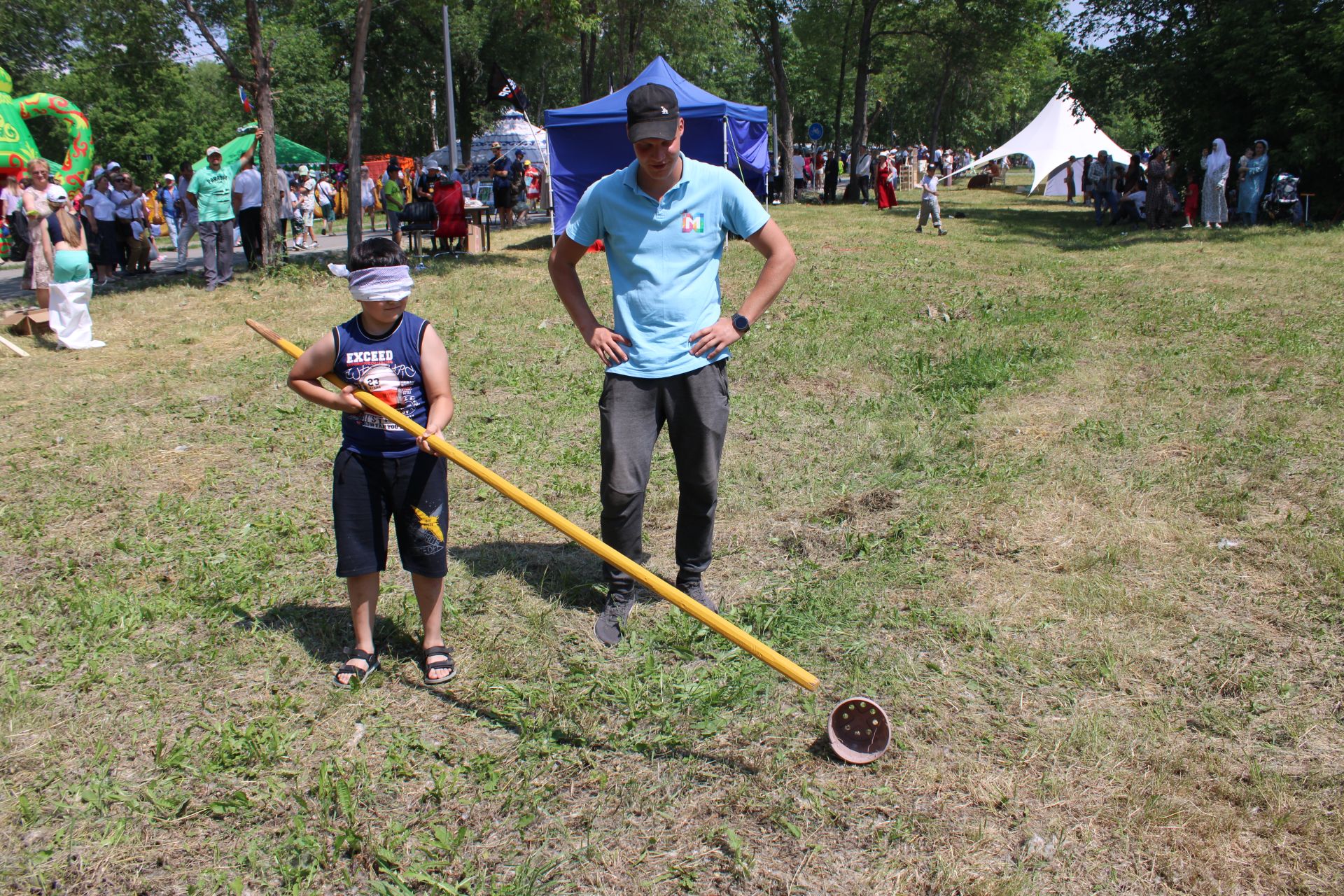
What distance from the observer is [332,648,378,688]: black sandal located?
3.75 meters

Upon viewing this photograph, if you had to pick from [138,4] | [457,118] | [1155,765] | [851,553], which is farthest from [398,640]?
[457,118]

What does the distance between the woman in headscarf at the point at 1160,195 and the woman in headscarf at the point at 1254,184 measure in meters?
1.28

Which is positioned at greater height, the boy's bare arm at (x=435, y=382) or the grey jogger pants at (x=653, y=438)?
the boy's bare arm at (x=435, y=382)

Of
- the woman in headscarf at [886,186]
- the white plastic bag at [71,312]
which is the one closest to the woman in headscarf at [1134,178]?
the woman in headscarf at [886,186]

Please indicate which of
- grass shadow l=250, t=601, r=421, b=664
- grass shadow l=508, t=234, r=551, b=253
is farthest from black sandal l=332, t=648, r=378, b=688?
grass shadow l=508, t=234, r=551, b=253

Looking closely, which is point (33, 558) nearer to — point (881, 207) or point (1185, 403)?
point (1185, 403)

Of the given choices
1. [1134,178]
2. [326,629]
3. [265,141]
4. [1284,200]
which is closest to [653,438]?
[326,629]

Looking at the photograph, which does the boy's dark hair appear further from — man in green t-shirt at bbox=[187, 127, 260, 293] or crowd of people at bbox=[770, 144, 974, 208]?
crowd of people at bbox=[770, 144, 974, 208]

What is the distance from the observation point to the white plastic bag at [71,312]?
9867 millimetres

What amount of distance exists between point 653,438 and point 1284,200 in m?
18.8

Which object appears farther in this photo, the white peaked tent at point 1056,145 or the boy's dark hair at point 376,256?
the white peaked tent at point 1056,145

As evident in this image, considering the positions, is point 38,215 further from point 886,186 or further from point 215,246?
point 886,186

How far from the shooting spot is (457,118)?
41625 mm

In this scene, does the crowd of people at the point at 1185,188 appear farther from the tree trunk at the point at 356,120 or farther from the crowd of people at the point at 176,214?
the tree trunk at the point at 356,120
